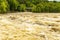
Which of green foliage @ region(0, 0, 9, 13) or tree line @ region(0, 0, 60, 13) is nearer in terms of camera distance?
green foliage @ region(0, 0, 9, 13)

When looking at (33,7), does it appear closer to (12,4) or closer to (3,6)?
(12,4)

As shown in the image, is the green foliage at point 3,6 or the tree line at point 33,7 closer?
the green foliage at point 3,6

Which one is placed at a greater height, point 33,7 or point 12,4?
point 12,4

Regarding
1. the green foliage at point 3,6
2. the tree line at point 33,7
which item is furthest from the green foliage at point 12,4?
the green foliage at point 3,6

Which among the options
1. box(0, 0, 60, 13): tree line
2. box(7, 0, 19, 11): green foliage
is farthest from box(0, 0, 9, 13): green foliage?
box(7, 0, 19, 11): green foliage

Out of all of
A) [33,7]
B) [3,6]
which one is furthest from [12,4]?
[33,7]

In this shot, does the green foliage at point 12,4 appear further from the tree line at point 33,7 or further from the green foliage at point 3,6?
the green foliage at point 3,6

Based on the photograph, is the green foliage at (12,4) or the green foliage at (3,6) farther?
the green foliage at (12,4)

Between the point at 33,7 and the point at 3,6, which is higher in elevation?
the point at 3,6

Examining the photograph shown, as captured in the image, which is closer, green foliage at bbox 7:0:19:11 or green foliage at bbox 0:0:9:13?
green foliage at bbox 0:0:9:13

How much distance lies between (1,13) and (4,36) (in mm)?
9358

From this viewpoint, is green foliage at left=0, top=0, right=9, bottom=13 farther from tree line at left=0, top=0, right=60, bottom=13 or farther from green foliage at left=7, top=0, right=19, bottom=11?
green foliage at left=7, top=0, right=19, bottom=11

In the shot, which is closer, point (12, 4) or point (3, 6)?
point (3, 6)

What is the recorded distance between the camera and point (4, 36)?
870 centimetres
